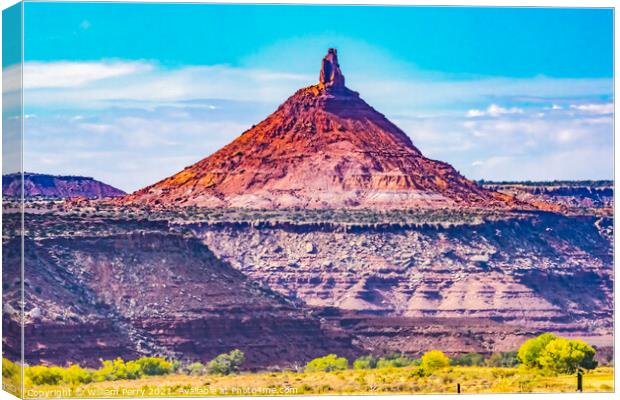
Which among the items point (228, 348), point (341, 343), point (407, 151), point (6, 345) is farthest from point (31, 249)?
point (407, 151)

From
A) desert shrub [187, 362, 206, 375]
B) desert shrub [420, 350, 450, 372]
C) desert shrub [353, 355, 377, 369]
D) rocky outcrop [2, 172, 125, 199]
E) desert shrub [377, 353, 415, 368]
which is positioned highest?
rocky outcrop [2, 172, 125, 199]

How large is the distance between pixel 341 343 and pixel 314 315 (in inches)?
240

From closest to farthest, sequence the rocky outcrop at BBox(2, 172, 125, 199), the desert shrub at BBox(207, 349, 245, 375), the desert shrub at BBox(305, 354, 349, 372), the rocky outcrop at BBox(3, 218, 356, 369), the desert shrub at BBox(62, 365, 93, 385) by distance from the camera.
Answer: the desert shrub at BBox(62, 365, 93, 385), the desert shrub at BBox(207, 349, 245, 375), the rocky outcrop at BBox(3, 218, 356, 369), the desert shrub at BBox(305, 354, 349, 372), the rocky outcrop at BBox(2, 172, 125, 199)

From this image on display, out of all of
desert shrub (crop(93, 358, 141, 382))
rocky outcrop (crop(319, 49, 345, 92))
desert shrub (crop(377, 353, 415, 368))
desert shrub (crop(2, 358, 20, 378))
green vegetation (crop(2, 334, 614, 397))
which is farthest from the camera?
rocky outcrop (crop(319, 49, 345, 92))

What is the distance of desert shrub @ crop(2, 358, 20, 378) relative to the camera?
8688cm

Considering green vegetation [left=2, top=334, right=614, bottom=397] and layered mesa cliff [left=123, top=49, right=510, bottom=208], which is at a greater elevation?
layered mesa cliff [left=123, top=49, right=510, bottom=208]

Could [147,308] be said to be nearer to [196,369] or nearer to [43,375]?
[196,369]

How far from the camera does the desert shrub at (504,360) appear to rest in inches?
4344

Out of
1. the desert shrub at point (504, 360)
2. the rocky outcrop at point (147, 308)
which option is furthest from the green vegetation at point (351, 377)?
the rocky outcrop at point (147, 308)

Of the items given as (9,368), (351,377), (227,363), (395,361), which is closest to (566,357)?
(351,377)

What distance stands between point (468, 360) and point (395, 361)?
3402 millimetres

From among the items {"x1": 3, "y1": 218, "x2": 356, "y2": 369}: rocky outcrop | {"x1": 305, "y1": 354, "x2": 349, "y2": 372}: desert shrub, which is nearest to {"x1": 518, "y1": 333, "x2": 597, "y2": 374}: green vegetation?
{"x1": 305, "y1": 354, "x2": 349, "y2": 372}: desert shrub

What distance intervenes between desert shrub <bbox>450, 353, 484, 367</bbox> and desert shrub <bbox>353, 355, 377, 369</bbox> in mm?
3424

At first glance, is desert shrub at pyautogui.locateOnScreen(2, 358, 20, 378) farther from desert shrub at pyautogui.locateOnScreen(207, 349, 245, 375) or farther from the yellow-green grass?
desert shrub at pyautogui.locateOnScreen(207, 349, 245, 375)
